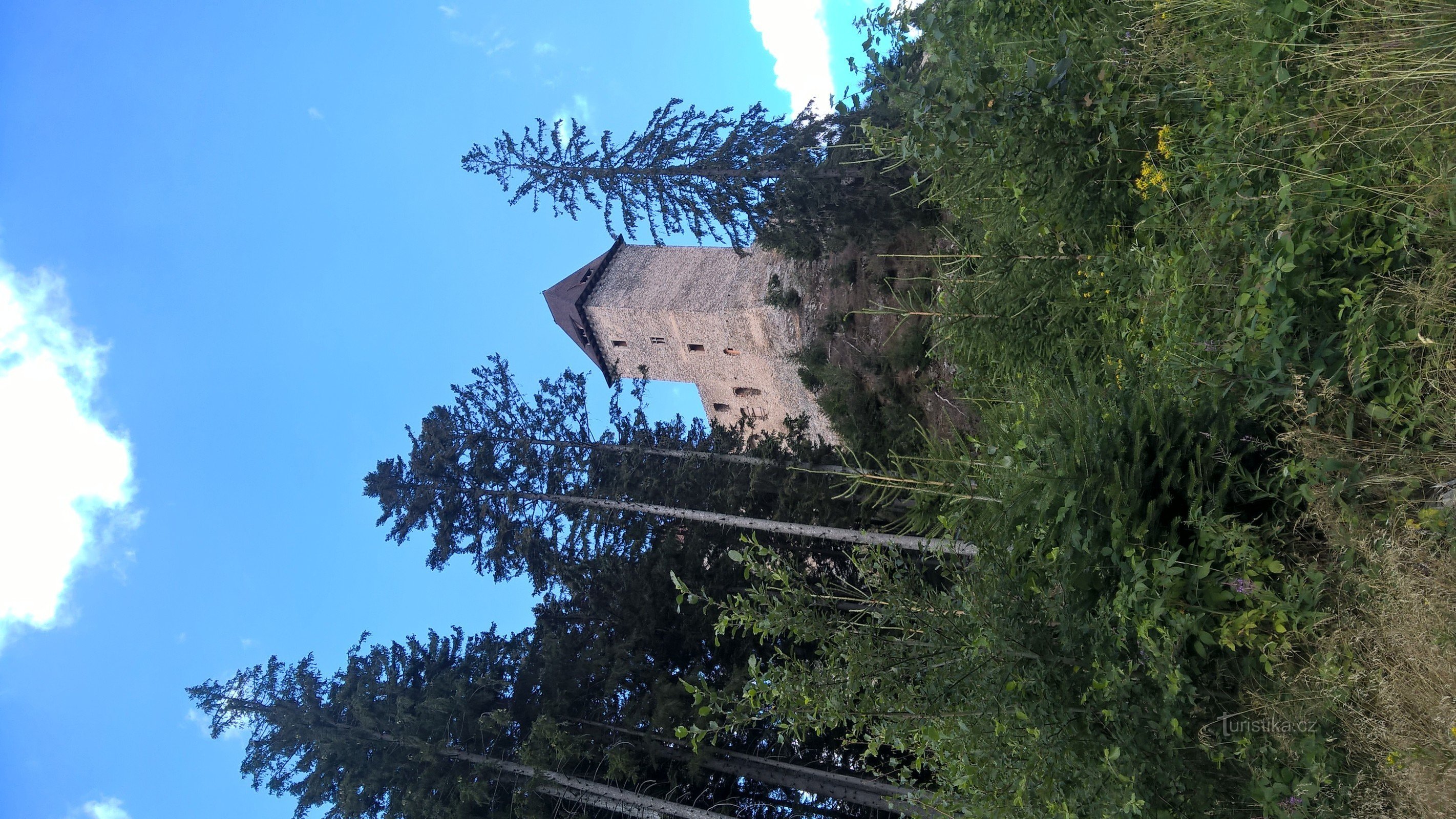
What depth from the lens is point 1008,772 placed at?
6297mm

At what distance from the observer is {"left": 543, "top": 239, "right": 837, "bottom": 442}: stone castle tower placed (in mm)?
25359

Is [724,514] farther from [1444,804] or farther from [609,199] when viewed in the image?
[1444,804]

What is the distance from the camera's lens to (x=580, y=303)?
96.5 ft

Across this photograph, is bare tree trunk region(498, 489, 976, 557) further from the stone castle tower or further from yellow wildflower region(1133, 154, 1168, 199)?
the stone castle tower

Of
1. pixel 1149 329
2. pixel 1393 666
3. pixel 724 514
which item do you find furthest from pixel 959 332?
pixel 724 514

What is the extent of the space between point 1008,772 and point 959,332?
16.8 ft

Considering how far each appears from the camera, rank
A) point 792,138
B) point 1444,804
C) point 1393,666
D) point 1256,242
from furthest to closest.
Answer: point 792,138, point 1256,242, point 1393,666, point 1444,804

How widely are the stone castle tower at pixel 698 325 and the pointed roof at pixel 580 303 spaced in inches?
1.6

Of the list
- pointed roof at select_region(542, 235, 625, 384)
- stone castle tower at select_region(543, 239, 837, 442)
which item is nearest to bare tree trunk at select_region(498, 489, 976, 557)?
stone castle tower at select_region(543, 239, 837, 442)

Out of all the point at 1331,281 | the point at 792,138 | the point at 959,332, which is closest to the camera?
the point at 1331,281

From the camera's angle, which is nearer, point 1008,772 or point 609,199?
point 1008,772

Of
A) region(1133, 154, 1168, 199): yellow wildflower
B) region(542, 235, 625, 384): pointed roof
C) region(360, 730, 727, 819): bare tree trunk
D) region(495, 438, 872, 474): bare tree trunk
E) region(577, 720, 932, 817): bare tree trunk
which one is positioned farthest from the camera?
region(542, 235, 625, 384): pointed roof

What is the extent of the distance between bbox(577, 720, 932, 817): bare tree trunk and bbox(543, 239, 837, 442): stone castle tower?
11.8 metres

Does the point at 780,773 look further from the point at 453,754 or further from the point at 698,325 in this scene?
the point at 698,325
